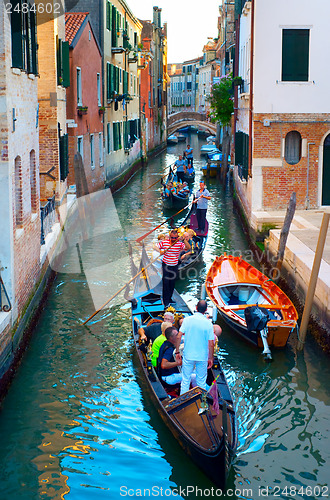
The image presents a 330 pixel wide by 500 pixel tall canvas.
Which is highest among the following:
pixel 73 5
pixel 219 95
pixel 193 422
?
pixel 73 5

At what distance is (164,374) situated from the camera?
6398mm

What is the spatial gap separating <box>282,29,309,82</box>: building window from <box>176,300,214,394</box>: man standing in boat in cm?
921

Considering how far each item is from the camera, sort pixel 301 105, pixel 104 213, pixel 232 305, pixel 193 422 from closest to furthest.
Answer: pixel 193 422, pixel 232 305, pixel 301 105, pixel 104 213

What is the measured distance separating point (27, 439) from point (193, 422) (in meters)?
1.62

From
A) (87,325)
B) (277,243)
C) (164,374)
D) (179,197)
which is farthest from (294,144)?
(164,374)

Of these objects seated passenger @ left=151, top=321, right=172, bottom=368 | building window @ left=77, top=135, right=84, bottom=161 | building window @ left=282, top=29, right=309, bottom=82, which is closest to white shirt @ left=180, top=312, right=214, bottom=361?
seated passenger @ left=151, top=321, right=172, bottom=368

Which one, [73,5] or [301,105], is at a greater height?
[73,5]

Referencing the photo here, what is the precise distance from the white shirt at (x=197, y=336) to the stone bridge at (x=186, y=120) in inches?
1670

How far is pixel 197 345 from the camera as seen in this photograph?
229 inches

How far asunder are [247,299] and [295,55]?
6.64 meters

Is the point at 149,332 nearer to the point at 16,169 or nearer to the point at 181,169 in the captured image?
the point at 16,169

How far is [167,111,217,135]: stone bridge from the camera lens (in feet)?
156

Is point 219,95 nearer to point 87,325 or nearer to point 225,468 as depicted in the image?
point 87,325

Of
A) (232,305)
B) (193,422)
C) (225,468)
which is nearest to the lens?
(225,468)
